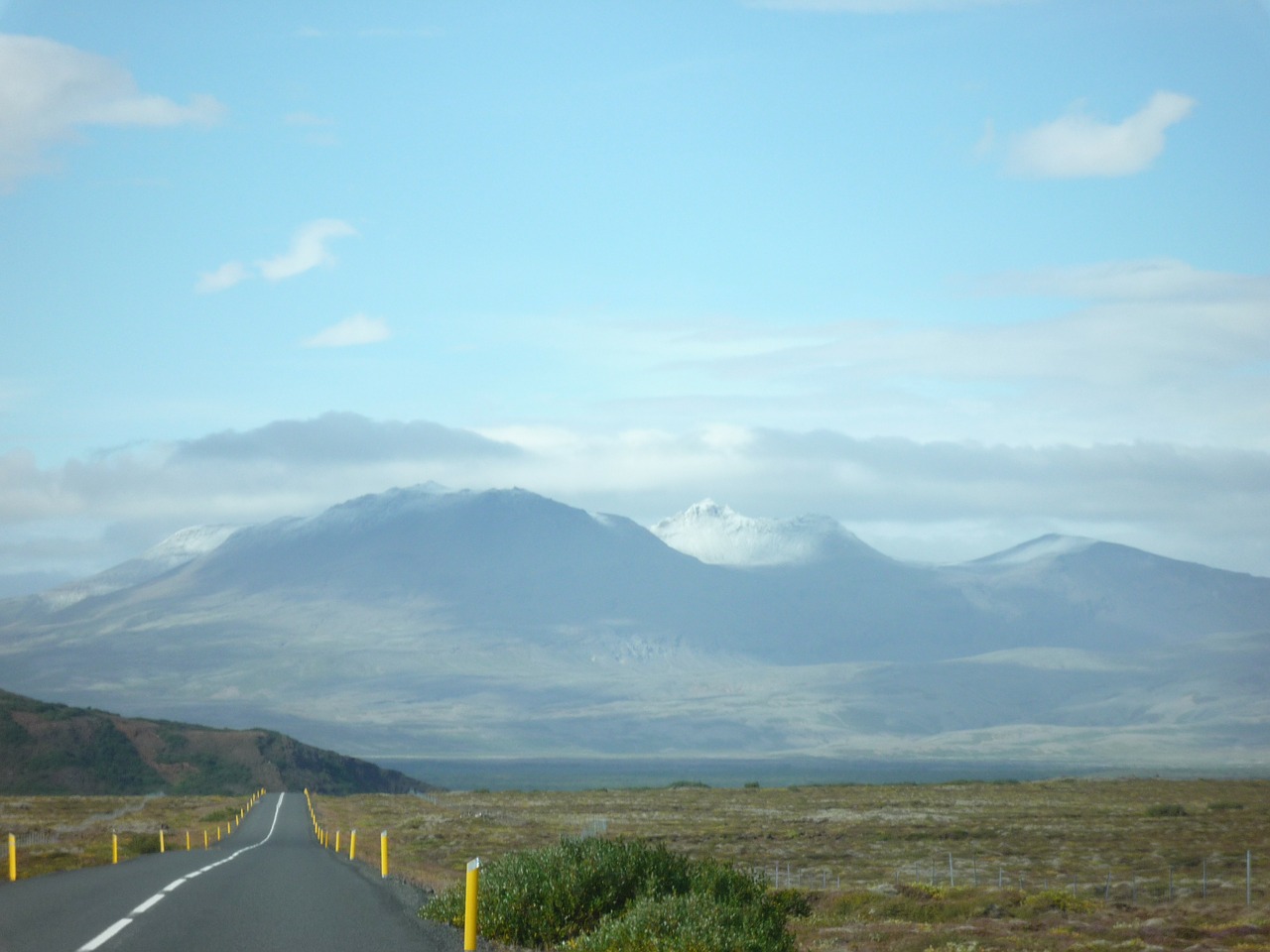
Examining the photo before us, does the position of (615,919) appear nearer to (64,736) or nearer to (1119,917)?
(1119,917)

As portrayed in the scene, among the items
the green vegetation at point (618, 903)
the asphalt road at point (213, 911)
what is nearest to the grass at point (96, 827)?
the asphalt road at point (213, 911)

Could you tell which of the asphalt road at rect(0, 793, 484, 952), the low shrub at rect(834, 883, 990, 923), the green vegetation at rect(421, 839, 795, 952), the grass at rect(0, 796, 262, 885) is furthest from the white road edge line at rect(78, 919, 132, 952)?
the low shrub at rect(834, 883, 990, 923)

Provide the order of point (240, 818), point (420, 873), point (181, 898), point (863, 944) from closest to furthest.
Result: point (181, 898) < point (863, 944) < point (420, 873) < point (240, 818)

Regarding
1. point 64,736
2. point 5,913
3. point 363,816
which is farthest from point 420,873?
point 64,736

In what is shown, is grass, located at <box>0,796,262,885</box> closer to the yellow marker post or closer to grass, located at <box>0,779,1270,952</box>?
grass, located at <box>0,779,1270,952</box>

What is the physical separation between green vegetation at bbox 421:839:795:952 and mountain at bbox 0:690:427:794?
4786 inches

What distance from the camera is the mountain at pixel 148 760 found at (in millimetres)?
131000

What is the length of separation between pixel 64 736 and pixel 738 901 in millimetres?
137009

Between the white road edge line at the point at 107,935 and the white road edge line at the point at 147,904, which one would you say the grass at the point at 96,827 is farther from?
the white road edge line at the point at 107,935

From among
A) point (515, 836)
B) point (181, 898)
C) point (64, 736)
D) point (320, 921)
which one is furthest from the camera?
point (64, 736)

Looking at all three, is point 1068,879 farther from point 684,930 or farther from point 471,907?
point 471,907

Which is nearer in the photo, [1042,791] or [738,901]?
[738,901]

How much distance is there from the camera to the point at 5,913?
60.3ft

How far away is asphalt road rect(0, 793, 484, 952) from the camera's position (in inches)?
612
